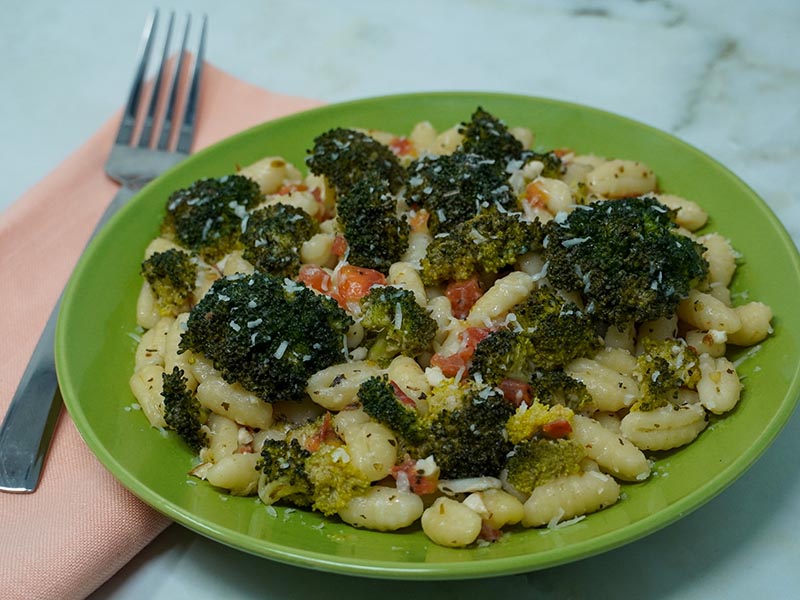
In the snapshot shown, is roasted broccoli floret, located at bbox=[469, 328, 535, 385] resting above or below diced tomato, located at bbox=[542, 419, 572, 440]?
above

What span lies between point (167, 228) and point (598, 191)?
1185mm

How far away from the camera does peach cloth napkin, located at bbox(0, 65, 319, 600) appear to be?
6.64ft

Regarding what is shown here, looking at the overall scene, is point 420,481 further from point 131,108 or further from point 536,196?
point 131,108

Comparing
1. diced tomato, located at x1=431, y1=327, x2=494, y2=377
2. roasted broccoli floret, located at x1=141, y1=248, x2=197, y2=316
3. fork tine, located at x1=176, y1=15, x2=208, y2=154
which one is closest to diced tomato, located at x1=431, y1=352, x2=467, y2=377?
diced tomato, located at x1=431, y1=327, x2=494, y2=377

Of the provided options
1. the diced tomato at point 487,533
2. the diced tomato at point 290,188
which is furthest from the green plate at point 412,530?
the diced tomato at point 290,188

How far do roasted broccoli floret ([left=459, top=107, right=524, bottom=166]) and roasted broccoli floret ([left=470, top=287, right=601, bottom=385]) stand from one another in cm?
57

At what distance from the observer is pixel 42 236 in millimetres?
2994

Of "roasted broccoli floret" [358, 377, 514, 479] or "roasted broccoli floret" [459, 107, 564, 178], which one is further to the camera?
"roasted broccoli floret" [459, 107, 564, 178]

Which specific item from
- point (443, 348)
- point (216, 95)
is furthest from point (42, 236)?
point (443, 348)

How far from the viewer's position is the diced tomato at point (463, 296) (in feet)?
7.60

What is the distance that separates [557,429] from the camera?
6.59 feet

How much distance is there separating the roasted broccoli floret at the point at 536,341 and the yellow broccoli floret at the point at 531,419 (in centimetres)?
10

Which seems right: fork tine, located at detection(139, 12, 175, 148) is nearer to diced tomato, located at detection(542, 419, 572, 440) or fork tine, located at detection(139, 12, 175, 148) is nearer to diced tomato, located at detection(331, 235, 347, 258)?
diced tomato, located at detection(331, 235, 347, 258)

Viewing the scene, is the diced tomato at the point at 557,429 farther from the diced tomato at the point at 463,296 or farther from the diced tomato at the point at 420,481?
the diced tomato at the point at 463,296
